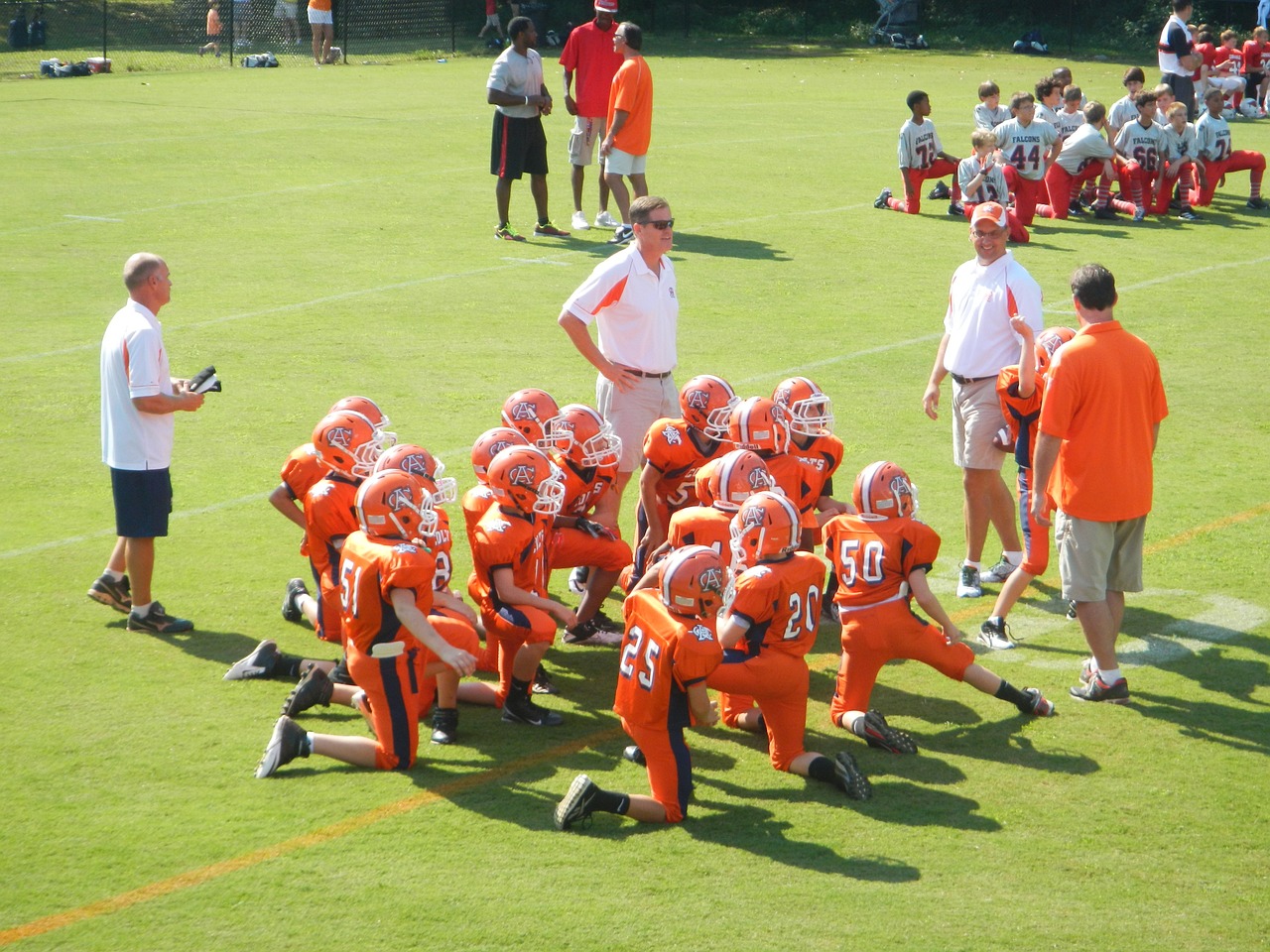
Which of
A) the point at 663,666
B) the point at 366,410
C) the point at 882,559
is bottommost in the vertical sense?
the point at 663,666

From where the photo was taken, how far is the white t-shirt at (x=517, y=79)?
16117 mm

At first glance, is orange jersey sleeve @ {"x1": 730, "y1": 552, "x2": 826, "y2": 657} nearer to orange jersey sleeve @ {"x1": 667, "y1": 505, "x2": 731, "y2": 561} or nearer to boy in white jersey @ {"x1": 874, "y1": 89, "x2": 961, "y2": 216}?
orange jersey sleeve @ {"x1": 667, "y1": 505, "x2": 731, "y2": 561}

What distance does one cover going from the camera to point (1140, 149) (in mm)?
19297

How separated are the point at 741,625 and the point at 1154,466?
5.48m

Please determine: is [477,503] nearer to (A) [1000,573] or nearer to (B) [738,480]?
(B) [738,480]

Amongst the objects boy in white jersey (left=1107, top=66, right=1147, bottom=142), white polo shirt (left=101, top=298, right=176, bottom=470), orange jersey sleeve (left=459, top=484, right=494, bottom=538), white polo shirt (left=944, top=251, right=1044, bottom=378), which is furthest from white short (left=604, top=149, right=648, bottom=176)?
orange jersey sleeve (left=459, top=484, right=494, bottom=538)

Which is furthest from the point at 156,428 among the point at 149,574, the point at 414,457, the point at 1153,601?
the point at 1153,601

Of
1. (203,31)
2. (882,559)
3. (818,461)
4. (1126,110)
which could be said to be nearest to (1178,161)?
(1126,110)

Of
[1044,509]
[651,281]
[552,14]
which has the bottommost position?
[1044,509]

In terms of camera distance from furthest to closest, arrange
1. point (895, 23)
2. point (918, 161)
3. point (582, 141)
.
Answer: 1. point (895, 23)
2. point (918, 161)
3. point (582, 141)

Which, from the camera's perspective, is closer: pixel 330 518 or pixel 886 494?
pixel 886 494

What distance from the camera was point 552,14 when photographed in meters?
41.5

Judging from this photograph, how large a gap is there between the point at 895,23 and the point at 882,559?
125ft

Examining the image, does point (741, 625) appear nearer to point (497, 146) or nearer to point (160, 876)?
point (160, 876)
